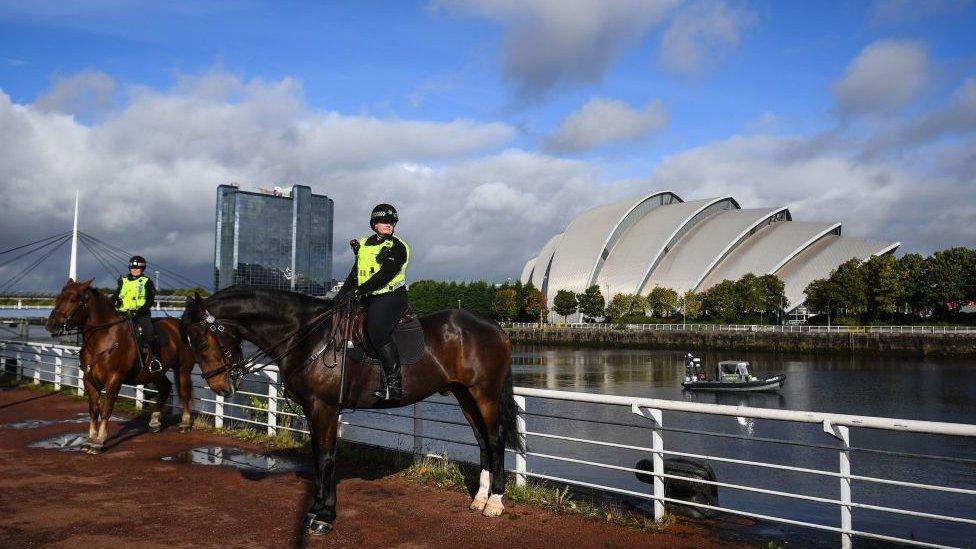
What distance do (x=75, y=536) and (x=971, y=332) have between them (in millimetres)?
64678

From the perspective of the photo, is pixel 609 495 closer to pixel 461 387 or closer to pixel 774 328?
pixel 461 387

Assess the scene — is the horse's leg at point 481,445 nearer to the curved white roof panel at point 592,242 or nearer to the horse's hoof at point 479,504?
the horse's hoof at point 479,504

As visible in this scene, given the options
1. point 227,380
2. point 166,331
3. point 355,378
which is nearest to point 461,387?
point 355,378

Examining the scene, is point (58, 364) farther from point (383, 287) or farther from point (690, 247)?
point (690, 247)

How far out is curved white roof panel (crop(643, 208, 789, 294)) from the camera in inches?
3494

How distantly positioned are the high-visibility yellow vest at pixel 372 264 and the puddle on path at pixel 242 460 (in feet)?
10.6

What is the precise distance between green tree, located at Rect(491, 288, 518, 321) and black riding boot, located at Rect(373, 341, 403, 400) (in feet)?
328

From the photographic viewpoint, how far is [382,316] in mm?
6156

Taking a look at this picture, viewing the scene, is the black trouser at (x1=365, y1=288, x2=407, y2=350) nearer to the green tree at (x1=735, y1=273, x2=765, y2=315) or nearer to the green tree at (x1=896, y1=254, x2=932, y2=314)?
the green tree at (x1=896, y1=254, x2=932, y2=314)

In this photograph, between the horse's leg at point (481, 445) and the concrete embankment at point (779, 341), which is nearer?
the horse's leg at point (481, 445)

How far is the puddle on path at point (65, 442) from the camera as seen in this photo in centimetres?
946

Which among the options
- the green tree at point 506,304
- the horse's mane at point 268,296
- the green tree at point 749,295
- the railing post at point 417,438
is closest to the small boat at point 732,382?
the railing post at point 417,438

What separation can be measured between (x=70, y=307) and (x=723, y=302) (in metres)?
74.9

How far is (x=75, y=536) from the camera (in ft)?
18.4
